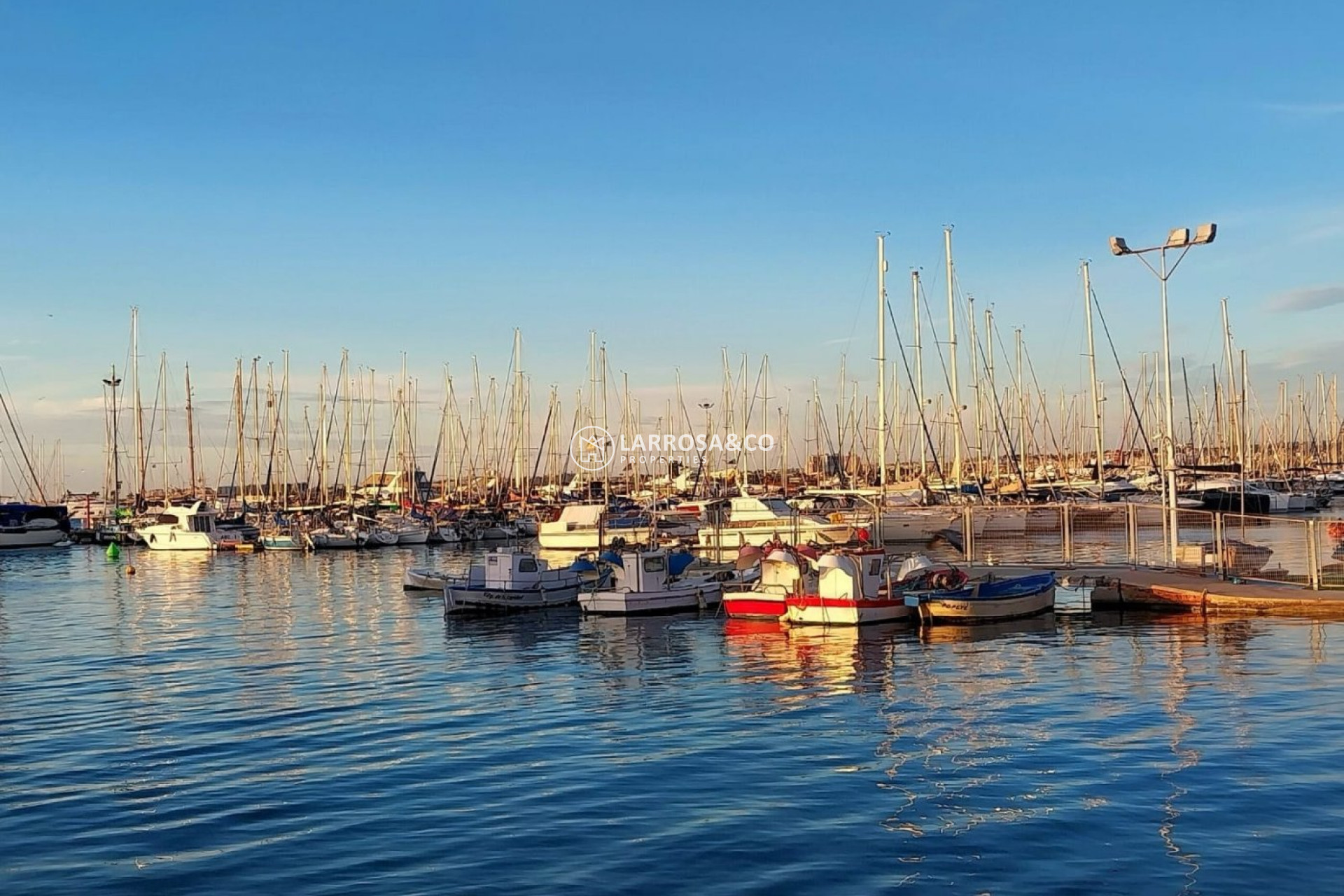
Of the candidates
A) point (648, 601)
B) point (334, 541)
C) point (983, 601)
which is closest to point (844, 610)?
point (983, 601)

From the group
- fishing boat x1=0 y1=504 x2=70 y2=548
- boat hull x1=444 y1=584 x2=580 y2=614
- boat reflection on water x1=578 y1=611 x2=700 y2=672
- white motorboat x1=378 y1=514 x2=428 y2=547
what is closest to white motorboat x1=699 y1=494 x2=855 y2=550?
boat hull x1=444 y1=584 x2=580 y2=614

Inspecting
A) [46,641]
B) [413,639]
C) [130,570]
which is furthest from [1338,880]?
[130,570]

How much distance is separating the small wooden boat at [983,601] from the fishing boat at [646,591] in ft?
30.6

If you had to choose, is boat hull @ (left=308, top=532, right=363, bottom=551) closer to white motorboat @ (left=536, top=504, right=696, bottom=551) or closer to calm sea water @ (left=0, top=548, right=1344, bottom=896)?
white motorboat @ (left=536, top=504, right=696, bottom=551)

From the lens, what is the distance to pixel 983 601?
125ft

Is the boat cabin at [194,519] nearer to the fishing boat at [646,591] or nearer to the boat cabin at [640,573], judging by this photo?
the fishing boat at [646,591]

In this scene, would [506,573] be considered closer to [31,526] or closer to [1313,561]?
[1313,561]

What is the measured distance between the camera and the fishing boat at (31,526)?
103 metres

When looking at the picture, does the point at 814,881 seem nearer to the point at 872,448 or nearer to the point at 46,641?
the point at 46,641

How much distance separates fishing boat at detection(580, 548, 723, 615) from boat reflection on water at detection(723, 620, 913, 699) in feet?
12.8

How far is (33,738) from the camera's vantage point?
23.3 metres

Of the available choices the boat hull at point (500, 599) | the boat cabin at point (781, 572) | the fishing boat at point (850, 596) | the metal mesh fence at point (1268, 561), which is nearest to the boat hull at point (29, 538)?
the boat hull at point (500, 599)

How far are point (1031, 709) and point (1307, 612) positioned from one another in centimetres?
1618

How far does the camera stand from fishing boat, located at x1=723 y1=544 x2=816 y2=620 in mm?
39688
